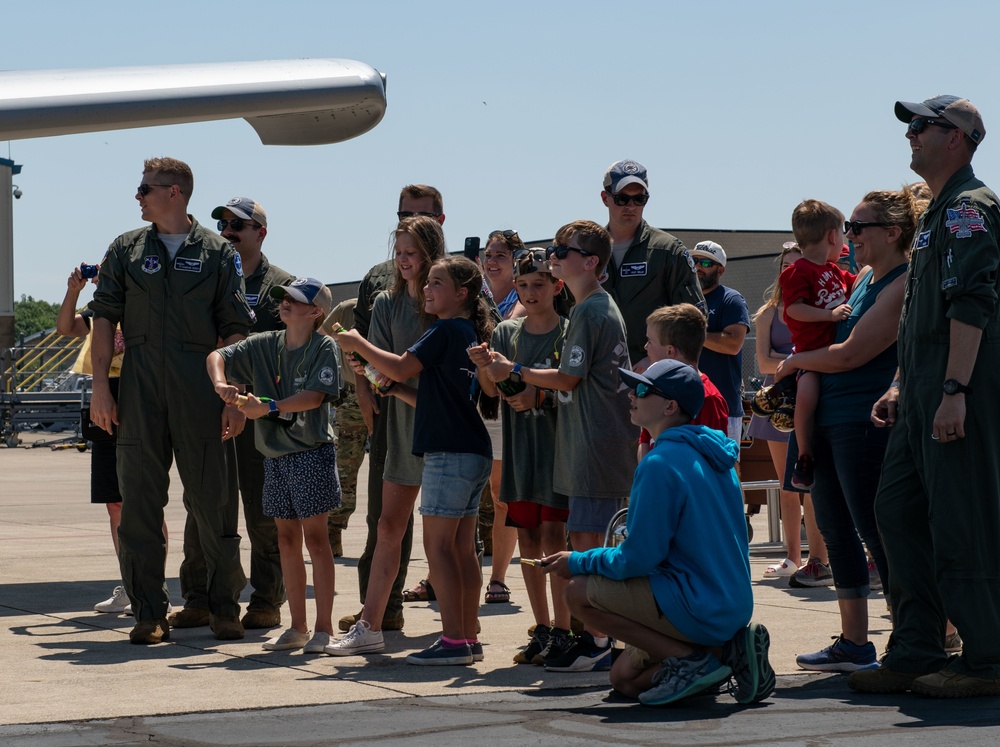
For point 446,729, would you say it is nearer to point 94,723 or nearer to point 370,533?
point 94,723

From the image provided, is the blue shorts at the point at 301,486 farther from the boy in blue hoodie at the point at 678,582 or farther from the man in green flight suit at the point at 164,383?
the boy in blue hoodie at the point at 678,582

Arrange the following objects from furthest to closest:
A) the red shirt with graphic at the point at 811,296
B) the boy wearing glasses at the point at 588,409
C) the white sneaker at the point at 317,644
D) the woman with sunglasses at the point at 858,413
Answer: the white sneaker at the point at 317,644, the red shirt with graphic at the point at 811,296, the boy wearing glasses at the point at 588,409, the woman with sunglasses at the point at 858,413

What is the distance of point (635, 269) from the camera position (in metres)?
6.59

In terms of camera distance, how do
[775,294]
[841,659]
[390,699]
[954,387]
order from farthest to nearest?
[775,294]
[841,659]
[390,699]
[954,387]

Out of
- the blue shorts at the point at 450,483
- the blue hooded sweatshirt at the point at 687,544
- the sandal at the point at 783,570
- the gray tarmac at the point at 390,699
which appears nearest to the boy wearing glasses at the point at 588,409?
the blue shorts at the point at 450,483

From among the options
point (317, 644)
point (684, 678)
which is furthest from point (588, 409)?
→ point (317, 644)

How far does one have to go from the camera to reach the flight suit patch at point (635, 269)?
658cm

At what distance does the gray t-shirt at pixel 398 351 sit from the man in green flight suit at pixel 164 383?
0.73m

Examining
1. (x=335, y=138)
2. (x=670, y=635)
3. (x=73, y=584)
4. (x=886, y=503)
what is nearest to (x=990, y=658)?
(x=886, y=503)

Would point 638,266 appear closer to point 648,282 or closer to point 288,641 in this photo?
point 648,282

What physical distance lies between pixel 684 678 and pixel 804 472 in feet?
4.38

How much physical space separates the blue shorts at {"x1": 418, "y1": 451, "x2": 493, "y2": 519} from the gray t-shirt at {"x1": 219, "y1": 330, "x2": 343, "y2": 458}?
0.65 meters

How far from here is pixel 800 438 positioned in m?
5.77

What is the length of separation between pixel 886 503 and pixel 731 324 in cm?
327
